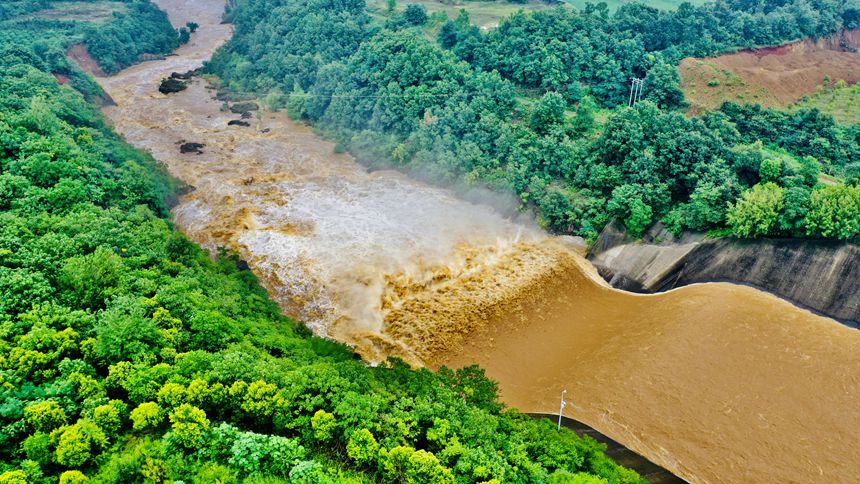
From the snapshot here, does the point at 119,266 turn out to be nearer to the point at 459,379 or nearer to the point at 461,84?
the point at 459,379

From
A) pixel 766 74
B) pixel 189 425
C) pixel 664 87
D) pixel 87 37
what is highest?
pixel 766 74

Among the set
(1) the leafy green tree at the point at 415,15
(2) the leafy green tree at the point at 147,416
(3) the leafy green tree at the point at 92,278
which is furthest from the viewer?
(1) the leafy green tree at the point at 415,15

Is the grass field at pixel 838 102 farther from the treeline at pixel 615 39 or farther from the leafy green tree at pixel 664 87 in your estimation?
the leafy green tree at pixel 664 87

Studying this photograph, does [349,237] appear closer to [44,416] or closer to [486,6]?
[44,416]

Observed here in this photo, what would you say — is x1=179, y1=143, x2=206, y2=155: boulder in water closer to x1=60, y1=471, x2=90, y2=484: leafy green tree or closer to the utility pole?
the utility pole

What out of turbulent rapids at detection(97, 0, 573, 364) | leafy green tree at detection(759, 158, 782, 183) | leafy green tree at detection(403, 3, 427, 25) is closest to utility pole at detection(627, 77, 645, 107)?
leafy green tree at detection(759, 158, 782, 183)

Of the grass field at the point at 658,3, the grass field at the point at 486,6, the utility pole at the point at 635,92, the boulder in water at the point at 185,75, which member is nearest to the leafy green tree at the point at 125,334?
the utility pole at the point at 635,92

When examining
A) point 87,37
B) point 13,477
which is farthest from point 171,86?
point 13,477
